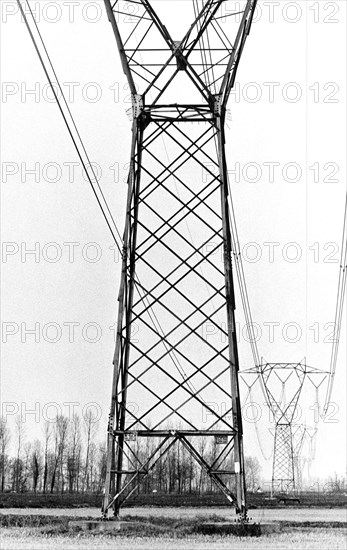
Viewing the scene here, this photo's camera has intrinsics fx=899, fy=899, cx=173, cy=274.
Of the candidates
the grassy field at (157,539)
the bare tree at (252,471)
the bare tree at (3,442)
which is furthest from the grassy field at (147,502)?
the bare tree at (252,471)

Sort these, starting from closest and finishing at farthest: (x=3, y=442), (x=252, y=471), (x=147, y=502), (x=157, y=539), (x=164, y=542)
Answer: (x=164, y=542) → (x=157, y=539) → (x=147, y=502) → (x=3, y=442) → (x=252, y=471)

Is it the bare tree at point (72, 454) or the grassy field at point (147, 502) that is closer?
the grassy field at point (147, 502)

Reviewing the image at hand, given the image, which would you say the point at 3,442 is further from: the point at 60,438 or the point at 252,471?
the point at 252,471

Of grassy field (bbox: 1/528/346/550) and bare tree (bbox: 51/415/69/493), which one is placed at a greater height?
bare tree (bbox: 51/415/69/493)

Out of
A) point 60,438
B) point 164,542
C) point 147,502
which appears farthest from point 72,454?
point 164,542

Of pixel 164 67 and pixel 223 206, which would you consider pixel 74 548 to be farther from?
pixel 164 67

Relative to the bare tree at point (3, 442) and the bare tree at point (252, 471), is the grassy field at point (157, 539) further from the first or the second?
the bare tree at point (252, 471)

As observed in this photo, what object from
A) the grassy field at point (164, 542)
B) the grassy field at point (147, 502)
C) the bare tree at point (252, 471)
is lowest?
the grassy field at point (164, 542)

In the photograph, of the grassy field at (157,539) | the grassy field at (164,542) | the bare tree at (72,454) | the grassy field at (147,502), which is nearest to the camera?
the grassy field at (164,542)

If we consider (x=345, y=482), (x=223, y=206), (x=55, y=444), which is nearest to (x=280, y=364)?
(x=223, y=206)

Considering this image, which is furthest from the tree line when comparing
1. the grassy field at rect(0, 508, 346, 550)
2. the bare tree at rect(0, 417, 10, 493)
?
the grassy field at rect(0, 508, 346, 550)

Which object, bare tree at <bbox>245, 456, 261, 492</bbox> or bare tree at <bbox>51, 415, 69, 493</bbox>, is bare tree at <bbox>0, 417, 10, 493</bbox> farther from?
bare tree at <bbox>245, 456, 261, 492</bbox>
